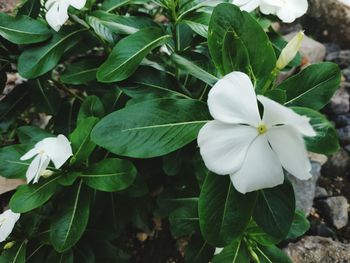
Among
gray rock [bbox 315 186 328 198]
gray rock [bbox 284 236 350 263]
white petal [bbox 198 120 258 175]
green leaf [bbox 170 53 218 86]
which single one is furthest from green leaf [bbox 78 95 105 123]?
gray rock [bbox 315 186 328 198]

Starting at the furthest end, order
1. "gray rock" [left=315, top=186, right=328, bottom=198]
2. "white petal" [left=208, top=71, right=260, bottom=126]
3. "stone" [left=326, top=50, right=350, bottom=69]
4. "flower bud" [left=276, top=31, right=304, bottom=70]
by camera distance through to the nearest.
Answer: "stone" [left=326, top=50, right=350, bottom=69] → "gray rock" [left=315, top=186, right=328, bottom=198] → "flower bud" [left=276, top=31, right=304, bottom=70] → "white petal" [left=208, top=71, right=260, bottom=126]

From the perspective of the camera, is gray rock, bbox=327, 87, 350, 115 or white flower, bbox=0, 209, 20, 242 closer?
white flower, bbox=0, 209, 20, 242

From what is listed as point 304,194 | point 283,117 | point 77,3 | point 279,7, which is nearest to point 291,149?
point 283,117

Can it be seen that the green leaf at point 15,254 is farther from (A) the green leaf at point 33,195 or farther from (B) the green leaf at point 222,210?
(B) the green leaf at point 222,210

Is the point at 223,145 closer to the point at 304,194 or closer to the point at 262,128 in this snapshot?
the point at 262,128

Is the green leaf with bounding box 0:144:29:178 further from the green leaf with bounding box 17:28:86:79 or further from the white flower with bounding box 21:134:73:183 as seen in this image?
the green leaf with bounding box 17:28:86:79

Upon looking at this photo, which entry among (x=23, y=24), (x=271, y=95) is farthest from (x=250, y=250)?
(x=23, y=24)

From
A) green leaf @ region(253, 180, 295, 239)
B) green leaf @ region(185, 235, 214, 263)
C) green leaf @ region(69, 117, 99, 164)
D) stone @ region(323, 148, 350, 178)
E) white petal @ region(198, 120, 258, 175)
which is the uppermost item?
white petal @ region(198, 120, 258, 175)
